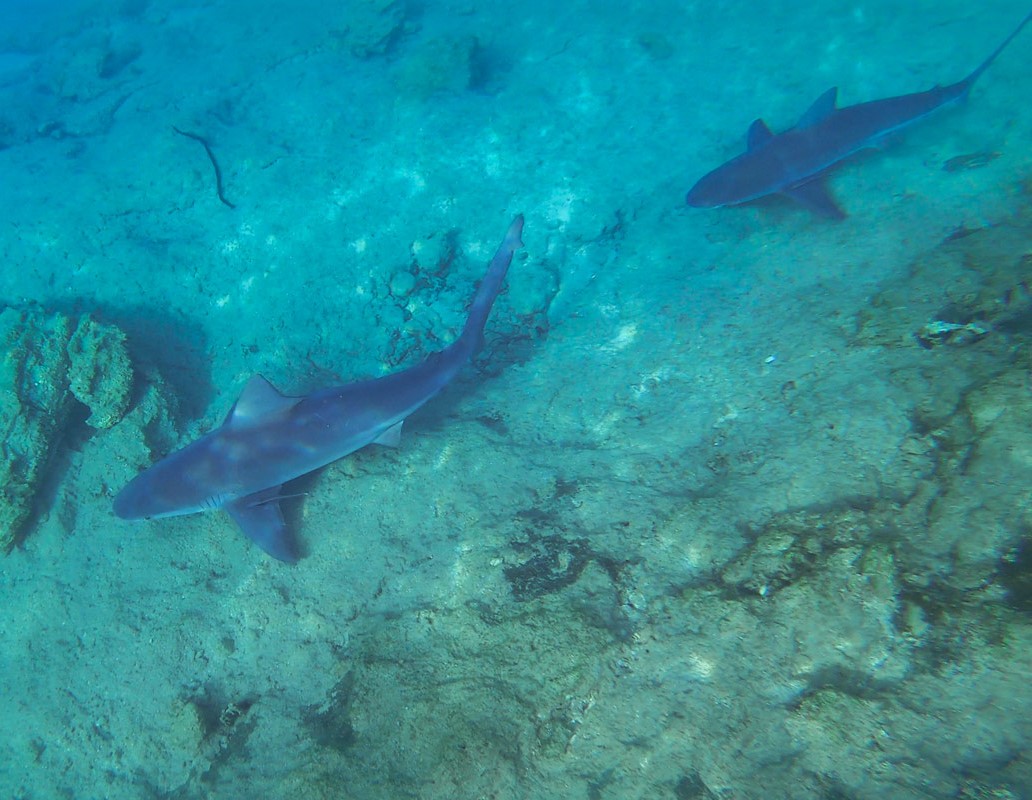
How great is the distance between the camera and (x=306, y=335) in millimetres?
6598

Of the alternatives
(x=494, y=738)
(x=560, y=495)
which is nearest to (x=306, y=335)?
(x=560, y=495)

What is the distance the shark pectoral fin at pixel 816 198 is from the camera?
5.88 m

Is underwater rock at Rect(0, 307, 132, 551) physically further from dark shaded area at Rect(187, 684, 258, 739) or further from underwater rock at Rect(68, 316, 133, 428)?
dark shaded area at Rect(187, 684, 258, 739)

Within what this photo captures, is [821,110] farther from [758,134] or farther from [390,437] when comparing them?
[390,437]

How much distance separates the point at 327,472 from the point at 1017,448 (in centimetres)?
464

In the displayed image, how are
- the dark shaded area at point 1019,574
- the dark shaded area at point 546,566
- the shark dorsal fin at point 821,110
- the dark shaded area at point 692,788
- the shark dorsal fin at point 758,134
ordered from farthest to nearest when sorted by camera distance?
1. the shark dorsal fin at point 758,134
2. the shark dorsal fin at point 821,110
3. the dark shaded area at point 546,566
4. the dark shaded area at point 692,788
5. the dark shaded area at point 1019,574

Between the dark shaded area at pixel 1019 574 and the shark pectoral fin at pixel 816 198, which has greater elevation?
the dark shaded area at pixel 1019 574

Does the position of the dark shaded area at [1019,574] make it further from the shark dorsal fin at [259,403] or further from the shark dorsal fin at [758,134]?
the shark dorsal fin at [758,134]

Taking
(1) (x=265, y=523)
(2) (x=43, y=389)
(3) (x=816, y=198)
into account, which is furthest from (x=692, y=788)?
(2) (x=43, y=389)

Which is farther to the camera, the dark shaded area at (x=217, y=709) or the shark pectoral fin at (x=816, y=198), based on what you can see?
the shark pectoral fin at (x=816, y=198)

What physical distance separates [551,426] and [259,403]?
2.54 m

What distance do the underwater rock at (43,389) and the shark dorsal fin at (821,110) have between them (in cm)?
839

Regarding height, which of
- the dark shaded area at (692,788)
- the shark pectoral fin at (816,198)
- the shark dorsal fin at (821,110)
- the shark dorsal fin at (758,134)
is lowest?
the dark shaded area at (692,788)

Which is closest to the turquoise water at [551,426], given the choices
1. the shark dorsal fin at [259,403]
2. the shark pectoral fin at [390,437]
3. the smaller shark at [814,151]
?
the shark pectoral fin at [390,437]
